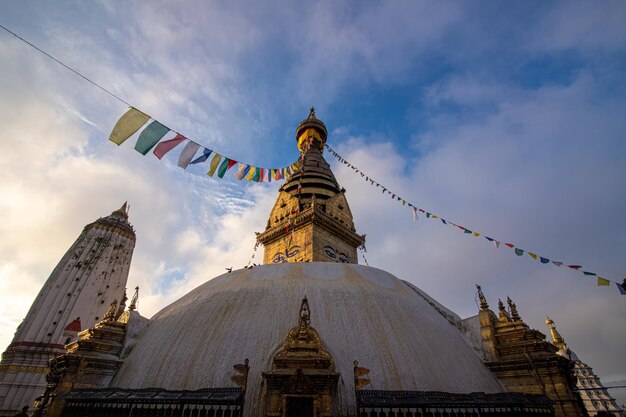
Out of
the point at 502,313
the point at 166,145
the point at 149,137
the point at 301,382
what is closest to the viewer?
the point at 301,382

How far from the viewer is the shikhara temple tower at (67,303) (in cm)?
2522

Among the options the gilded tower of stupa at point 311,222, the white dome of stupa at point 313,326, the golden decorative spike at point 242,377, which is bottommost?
the golden decorative spike at point 242,377

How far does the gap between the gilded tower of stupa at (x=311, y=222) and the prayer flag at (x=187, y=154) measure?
40.3ft

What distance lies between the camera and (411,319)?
12.0 meters

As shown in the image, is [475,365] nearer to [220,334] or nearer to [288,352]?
[288,352]

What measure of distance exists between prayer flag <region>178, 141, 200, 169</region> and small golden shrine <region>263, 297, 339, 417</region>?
25.7 ft

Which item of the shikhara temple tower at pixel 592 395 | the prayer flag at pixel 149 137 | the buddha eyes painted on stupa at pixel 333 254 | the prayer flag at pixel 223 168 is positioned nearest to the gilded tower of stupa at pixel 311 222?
the buddha eyes painted on stupa at pixel 333 254

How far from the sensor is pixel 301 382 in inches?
317

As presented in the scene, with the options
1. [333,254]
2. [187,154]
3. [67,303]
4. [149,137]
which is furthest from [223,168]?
[67,303]

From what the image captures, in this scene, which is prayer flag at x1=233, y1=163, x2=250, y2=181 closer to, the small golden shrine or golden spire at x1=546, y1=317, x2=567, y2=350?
the small golden shrine

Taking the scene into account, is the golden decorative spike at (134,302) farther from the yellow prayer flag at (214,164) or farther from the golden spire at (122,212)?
the golden spire at (122,212)

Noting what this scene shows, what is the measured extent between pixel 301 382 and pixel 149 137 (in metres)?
9.23

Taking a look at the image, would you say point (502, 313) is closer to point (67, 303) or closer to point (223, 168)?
point (223, 168)

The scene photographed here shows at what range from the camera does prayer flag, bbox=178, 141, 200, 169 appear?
1217 cm
